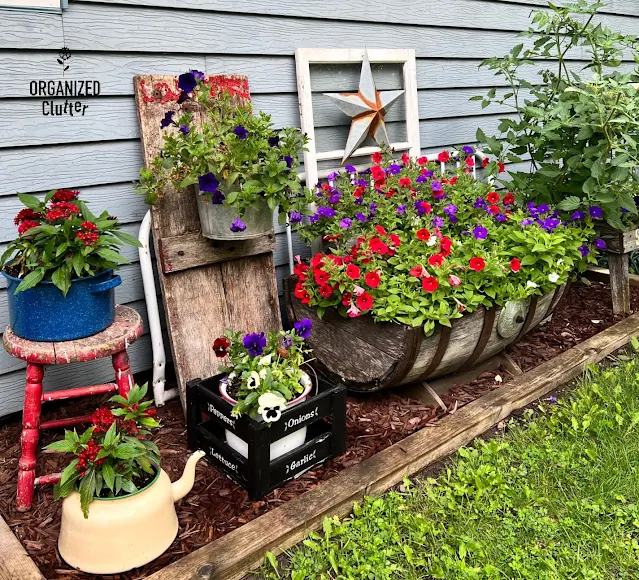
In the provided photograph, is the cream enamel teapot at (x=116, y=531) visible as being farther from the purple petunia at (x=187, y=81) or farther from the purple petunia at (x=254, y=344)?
the purple petunia at (x=187, y=81)

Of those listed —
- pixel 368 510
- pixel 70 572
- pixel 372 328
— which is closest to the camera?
pixel 70 572

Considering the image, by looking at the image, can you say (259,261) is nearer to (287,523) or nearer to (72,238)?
(72,238)

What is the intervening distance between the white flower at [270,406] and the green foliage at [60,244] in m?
0.60

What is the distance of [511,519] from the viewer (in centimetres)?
195

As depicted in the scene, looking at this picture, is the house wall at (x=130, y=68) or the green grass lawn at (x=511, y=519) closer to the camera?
the green grass lawn at (x=511, y=519)

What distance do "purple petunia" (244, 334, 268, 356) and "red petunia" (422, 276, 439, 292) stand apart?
690 mm

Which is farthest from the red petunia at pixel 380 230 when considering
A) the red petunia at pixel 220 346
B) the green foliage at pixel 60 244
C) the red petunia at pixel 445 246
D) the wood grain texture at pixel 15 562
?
the wood grain texture at pixel 15 562

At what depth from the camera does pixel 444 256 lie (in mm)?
2520

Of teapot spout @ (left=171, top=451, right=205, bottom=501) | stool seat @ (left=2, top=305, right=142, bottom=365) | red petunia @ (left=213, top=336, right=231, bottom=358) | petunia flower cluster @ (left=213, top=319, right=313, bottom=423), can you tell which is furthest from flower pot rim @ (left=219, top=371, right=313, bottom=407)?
stool seat @ (left=2, top=305, right=142, bottom=365)

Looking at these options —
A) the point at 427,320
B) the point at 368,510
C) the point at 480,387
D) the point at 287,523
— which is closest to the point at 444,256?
the point at 427,320

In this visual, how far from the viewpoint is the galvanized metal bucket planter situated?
2275 mm

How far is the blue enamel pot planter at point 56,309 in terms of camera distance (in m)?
1.82

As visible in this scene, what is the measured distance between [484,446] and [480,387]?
0.52 meters

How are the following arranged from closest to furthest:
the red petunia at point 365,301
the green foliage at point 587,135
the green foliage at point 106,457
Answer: the green foliage at point 106,457
the red petunia at point 365,301
the green foliage at point 587,135
